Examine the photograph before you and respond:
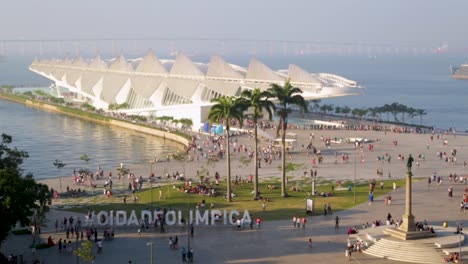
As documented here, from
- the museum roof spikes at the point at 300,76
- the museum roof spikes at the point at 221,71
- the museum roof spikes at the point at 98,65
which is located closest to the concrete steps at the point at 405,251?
the museum roof spikes at the point at 300,76

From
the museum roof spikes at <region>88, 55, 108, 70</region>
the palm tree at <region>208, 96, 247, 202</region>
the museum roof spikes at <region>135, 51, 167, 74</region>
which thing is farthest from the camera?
the museum roof spikes at <region>88, 55, 108, 70</region>

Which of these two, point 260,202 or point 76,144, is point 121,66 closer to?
point 76,144

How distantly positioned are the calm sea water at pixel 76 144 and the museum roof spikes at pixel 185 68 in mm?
10586

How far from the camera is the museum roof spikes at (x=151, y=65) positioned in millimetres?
85875

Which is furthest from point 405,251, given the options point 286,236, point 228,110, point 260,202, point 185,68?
point 185,68

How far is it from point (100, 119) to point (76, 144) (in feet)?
56.6

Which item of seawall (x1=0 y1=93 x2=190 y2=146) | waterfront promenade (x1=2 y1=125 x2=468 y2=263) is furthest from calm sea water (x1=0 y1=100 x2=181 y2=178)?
waterfront promenade (x1=2 y1=125 x2=468 y2=263)

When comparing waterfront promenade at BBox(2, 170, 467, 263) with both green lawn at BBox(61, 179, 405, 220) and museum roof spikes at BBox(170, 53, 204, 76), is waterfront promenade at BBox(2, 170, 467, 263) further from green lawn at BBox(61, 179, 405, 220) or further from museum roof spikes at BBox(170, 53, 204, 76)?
museum roof spikes at BBox(170, 53, 204, 76)

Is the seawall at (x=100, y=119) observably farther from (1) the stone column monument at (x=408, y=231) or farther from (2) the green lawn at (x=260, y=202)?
(1) the stone column monument at (x=408, y=231)

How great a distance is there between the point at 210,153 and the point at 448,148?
16564mm

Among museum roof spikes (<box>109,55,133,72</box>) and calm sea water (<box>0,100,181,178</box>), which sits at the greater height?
museum roof spikes (<box>109,55,133,72</box>)

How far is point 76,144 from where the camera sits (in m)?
64.0

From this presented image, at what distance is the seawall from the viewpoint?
64.9 metres

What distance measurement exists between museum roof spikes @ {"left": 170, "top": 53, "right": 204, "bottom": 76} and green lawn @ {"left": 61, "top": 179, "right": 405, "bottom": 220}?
40.9m
